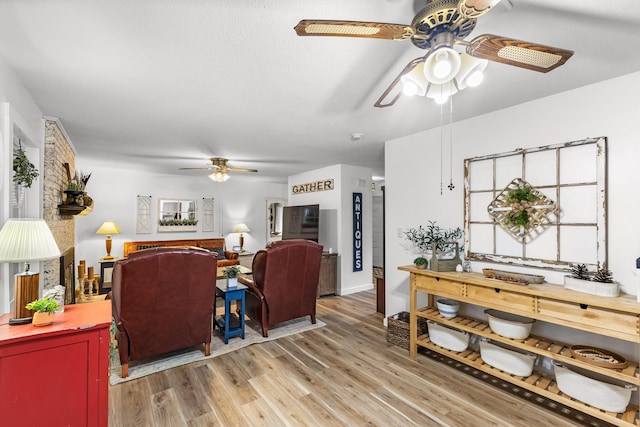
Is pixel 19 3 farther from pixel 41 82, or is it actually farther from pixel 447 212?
pixel 447 212

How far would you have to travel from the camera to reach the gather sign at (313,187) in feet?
18.3

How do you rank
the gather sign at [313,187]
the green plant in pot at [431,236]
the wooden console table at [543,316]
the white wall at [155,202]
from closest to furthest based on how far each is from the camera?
1. the wooden console table at [543,316]
2. the green plant in pot at [431,236]
3. the gather sign at [313,187]
4. the white wall at [155,202]

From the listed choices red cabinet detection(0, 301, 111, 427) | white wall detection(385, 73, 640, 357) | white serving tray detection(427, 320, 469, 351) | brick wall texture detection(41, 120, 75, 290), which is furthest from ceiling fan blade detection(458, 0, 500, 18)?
brick wall texture detection(41, 120, 75, 290)

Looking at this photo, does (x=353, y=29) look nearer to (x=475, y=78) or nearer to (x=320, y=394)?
(x=475, y=78)

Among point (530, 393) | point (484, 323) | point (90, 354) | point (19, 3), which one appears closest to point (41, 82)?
point (19, 3)

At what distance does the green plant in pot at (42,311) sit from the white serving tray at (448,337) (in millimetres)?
3003

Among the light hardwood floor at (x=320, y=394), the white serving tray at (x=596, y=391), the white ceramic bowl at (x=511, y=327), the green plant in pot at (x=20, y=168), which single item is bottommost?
the light hardwood floor at (x=320, y=394)

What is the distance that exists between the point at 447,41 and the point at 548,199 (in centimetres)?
192

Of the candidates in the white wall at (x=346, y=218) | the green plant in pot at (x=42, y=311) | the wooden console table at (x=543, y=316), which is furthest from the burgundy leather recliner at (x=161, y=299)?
the white wall at (x=346, y=218)

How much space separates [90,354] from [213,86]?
1.97m

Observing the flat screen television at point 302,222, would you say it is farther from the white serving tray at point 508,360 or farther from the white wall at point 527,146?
the white serving tray at point 508,360

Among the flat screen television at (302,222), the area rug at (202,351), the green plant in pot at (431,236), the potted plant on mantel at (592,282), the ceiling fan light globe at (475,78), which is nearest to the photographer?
the ceiling fan light globe at (475,78)

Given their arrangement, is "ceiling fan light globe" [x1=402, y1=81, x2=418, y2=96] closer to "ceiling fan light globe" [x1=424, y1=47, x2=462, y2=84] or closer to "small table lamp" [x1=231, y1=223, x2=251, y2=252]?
"ceiling fan light globe" [x1=424, y1=47, x2=462, y2=84]

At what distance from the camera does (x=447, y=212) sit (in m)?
3.18
